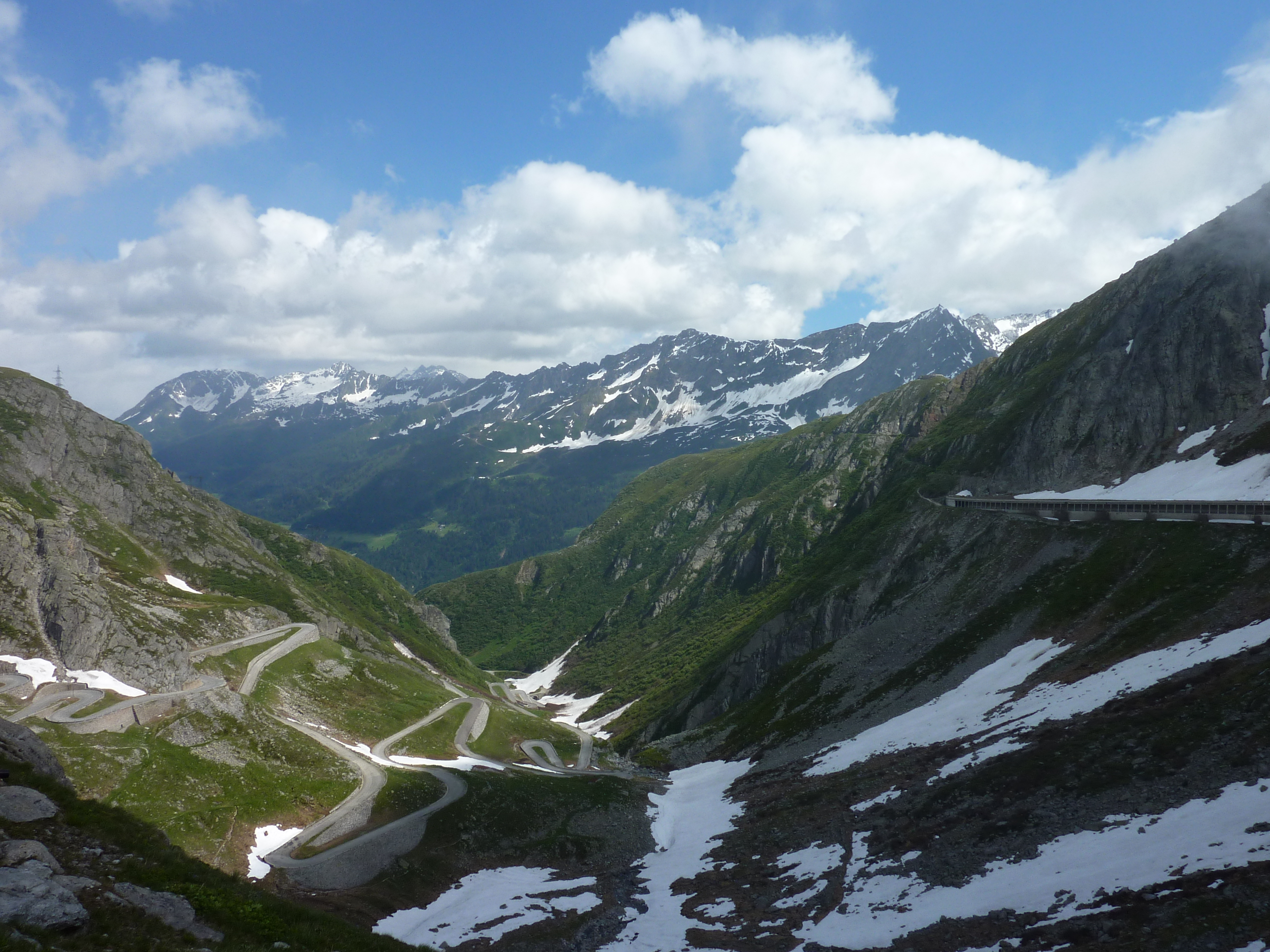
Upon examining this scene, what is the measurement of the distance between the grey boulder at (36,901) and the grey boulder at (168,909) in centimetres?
207

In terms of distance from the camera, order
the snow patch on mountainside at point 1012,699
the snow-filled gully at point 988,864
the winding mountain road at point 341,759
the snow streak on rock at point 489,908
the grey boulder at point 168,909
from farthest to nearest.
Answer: the winding mountain road at point 341,759
the snow patch on mountainside at point 1012,699
the snow streak on rock at point 489,908
the snow-filled gully at point 988,864
the grey boulder at point 168,909

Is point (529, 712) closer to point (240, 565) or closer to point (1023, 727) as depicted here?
point (240, 565)

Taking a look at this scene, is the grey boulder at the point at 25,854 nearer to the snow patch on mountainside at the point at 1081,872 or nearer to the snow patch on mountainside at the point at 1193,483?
the snow patch on mountainside at the point at 1081,872

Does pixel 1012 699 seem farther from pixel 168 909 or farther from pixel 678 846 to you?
pixel 168 909

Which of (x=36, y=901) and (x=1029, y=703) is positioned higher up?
(x=36, y=901)

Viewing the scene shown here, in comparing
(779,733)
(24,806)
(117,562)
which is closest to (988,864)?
(24,806)

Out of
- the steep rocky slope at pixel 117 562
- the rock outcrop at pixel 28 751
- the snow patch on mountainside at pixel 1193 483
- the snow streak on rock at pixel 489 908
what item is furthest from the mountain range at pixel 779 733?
the snow patch on mountainside at pixel 1193 483

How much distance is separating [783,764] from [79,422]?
546 ft

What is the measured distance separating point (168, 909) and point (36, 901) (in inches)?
155

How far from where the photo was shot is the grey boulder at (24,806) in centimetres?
2348

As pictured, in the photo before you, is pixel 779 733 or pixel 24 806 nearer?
pixel 24 806

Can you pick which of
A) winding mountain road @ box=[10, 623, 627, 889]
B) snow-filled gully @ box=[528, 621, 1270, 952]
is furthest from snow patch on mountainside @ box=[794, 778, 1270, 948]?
winding mountain road @ box=[10, 623, 627, 889]

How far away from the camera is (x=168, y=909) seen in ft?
71.7

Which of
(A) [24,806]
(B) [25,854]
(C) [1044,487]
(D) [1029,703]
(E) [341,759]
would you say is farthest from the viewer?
(C) [1044,487]
